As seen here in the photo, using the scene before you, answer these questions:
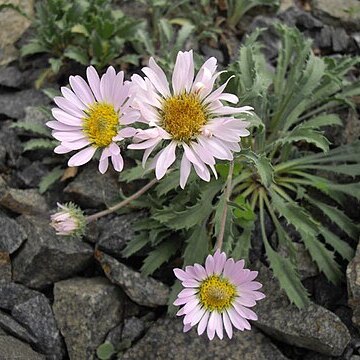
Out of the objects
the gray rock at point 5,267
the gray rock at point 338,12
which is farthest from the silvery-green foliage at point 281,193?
the gray rock at point 338,12

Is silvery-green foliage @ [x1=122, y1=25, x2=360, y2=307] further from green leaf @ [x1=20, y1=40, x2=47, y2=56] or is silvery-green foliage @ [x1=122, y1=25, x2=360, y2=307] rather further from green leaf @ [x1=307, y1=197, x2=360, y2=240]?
green leaf @ [x1=20, y1=40, x2=47, y2=56]

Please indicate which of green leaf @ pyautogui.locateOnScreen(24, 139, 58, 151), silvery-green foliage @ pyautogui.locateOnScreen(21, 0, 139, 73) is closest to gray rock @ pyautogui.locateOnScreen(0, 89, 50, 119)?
silvery-green foliage @ pyautogui.locateOnScreen(21, 0, 139, 73)

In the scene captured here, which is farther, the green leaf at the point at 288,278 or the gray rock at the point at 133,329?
the gray rock at the point at 133,329

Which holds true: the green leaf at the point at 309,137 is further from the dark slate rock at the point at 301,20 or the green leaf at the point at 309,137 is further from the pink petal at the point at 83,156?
the dark slate rock at the point at 301,20

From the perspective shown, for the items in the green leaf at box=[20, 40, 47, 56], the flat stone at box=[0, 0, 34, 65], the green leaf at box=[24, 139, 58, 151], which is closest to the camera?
the green leaf at box=[24, 139, 58, 151]

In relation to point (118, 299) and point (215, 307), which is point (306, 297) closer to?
point (215, 307)

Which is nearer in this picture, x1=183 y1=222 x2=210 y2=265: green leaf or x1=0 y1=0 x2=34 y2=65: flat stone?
x1=183 y1=222 x2=210 y2=265: green leaf

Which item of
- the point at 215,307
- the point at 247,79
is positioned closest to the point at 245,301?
the point at 215,307
